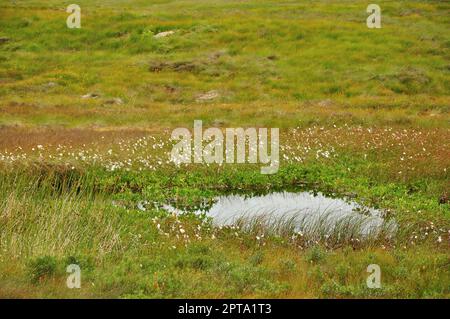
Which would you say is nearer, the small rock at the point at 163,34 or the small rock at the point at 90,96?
the small rock at the point at 90,96

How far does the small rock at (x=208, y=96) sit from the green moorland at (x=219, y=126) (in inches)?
9.3

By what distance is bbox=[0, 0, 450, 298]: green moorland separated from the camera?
36.3 ft

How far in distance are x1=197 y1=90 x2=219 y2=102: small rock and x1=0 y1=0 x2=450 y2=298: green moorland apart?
24cm

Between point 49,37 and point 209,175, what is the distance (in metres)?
38.1

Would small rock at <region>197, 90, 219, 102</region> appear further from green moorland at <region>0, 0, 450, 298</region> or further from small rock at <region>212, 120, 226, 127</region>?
small rock at <region>212, 120, 226, 127</region>

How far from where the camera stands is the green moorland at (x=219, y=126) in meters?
11.1

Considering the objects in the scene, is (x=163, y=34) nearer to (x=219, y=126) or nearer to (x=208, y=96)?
(x=208, y=96)

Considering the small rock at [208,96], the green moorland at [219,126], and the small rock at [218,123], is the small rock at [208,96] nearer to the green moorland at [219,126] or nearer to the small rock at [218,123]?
Answer: the green moorland at [219,126]

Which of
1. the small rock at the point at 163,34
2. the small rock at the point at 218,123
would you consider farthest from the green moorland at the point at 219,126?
the small rock at the point at 163,34

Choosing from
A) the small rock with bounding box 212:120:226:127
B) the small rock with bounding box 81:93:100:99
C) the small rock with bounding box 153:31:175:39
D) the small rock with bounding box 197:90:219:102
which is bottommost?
the small rock with bounding box 212:120:226:127

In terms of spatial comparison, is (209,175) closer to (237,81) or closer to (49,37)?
(237,81)

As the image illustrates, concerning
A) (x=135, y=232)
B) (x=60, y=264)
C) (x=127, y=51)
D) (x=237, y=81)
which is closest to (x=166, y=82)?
(x=237, y=81)

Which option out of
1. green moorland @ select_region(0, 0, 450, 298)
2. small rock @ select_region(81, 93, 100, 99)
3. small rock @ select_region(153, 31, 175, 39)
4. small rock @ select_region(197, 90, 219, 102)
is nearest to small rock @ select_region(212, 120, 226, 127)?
green moorland @ select_region(0, 0, 450, 298)

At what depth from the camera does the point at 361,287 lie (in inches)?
401
